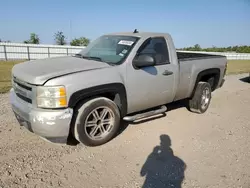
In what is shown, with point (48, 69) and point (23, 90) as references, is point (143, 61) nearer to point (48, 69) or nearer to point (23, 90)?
point (48, 69)

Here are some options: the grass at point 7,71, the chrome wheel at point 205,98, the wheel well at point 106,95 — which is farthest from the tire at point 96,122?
the grass at point 7,71

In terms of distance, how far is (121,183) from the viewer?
274cm

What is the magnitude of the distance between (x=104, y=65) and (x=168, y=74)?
1411mm

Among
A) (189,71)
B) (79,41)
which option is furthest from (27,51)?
(79,41)

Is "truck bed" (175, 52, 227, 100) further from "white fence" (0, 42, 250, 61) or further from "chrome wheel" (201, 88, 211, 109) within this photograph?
"white fence" (0, 42, 250, 61)

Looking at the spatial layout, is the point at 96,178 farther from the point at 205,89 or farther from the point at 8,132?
the point at 205,89

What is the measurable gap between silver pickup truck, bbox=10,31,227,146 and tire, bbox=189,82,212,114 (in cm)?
38

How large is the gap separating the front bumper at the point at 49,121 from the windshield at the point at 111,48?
1335mm

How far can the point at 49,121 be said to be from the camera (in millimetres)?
3020

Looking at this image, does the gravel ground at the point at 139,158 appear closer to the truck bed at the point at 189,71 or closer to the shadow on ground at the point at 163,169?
the shadow on ground at the point at 163,169

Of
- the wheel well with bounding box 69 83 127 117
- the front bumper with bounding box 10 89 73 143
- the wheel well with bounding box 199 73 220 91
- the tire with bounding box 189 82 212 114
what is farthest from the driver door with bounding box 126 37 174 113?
the wheel well with bounding box 199 73 220 91

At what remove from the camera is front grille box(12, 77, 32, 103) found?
3.17 metres

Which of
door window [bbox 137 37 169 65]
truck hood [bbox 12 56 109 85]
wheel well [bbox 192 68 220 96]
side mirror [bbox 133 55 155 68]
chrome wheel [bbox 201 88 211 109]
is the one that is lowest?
chrome wheel [bbox 201 88 211 109]

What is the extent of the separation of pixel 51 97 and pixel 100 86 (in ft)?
2.50
